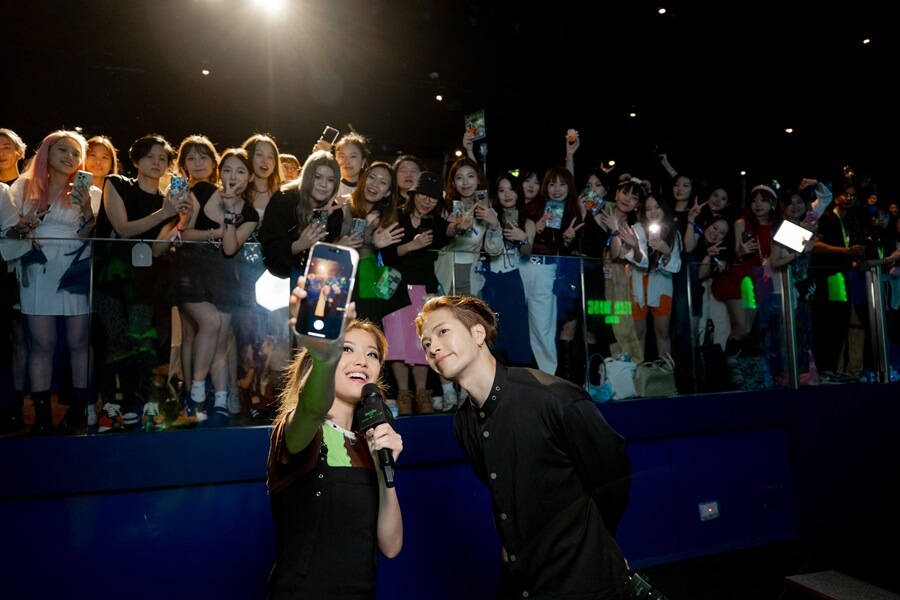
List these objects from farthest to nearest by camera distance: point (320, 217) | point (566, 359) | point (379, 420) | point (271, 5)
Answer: point (271, 5)
point (566, 359)
point (320, 217)
point (379, 420)

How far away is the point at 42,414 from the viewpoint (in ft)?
9.81

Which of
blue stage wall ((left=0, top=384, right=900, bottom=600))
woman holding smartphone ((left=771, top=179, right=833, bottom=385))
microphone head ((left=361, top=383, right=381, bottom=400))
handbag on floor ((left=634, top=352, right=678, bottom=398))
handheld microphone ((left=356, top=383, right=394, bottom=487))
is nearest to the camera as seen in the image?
handheld microphone ((left=356, top=383, right=394, bottom=487))

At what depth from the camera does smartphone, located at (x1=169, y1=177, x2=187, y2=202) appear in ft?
11.2

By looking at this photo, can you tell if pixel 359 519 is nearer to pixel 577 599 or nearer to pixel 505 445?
pixel 505 445

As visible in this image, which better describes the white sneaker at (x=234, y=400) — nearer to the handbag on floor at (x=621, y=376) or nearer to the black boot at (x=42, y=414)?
the black boot at (x=42, y=414)

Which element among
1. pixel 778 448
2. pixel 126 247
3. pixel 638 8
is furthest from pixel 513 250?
pixel 638 8

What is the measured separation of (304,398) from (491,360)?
0.94 meters

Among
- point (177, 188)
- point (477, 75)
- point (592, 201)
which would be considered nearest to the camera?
point (177, 188)

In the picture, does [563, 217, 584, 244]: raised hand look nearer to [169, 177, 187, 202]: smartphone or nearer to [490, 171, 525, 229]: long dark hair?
[490, 171, 525, 229]: long dark hair

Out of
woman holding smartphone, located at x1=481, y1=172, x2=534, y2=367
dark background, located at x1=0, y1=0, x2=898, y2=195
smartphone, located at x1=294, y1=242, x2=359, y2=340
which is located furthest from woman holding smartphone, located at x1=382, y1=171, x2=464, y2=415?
dark background, located at x1=0, y1=0, x2=898, y2=195

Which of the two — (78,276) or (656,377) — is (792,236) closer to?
(656,377)

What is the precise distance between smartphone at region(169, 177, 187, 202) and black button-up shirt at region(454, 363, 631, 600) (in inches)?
93.6

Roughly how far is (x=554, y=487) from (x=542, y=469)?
0.08 m

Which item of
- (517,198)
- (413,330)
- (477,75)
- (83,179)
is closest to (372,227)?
(413,330)
